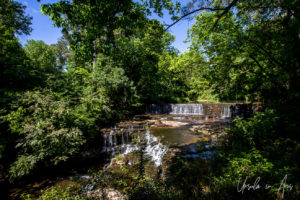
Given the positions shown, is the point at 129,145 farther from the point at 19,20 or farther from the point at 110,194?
the point at 19,20

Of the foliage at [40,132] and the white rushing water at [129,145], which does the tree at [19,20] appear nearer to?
the foliage at [40,132]

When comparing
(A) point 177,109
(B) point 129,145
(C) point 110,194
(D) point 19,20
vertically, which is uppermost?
(D) point 19,20

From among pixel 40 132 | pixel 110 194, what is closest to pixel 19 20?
pixel 40 132

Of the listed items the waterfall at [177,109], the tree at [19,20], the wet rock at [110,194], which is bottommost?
the wet rock at [110,194]

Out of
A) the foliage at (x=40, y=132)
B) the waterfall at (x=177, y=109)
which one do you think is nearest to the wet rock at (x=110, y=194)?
the foliage at (x=40, y=132)

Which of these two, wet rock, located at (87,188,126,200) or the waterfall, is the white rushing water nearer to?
wet rock, located at (87,188,126,200)

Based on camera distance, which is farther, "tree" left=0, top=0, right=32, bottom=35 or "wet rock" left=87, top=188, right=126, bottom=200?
"tree" left=0, top=0, right=32, bottom=35

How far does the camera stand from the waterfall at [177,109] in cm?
1738

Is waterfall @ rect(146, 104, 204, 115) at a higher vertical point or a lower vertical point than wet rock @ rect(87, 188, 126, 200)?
higher

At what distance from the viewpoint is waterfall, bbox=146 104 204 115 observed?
17375mm

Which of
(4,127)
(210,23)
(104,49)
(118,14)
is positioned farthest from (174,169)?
(4,127)

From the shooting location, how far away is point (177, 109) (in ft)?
61.8

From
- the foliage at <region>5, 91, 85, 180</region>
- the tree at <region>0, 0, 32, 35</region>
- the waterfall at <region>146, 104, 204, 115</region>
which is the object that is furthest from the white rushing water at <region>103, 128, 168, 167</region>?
the tree at <region>0, 0, 32, 35</region>

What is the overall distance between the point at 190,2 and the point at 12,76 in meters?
8.88
